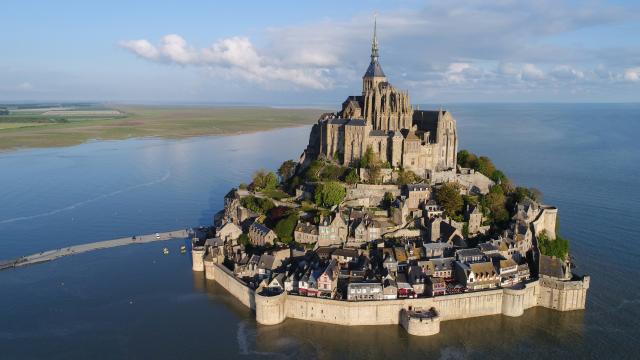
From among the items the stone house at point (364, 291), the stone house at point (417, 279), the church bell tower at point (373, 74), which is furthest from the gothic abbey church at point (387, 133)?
the stone house at point (364, 291)

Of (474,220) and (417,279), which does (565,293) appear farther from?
(417,279)

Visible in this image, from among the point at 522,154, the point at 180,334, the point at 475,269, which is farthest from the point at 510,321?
the point at 522,154

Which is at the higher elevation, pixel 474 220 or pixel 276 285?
pixel 474 220

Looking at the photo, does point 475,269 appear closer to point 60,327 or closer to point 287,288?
point 287,288

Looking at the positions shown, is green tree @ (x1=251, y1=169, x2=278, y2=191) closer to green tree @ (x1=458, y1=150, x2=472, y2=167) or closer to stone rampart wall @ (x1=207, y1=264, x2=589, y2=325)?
stone rampart wall @ (x1=207, y1=264, x2=589, y2=325)

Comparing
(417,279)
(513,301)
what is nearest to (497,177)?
(513,301)

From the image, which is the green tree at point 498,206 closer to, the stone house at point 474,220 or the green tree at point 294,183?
the stone house at point 474,220
